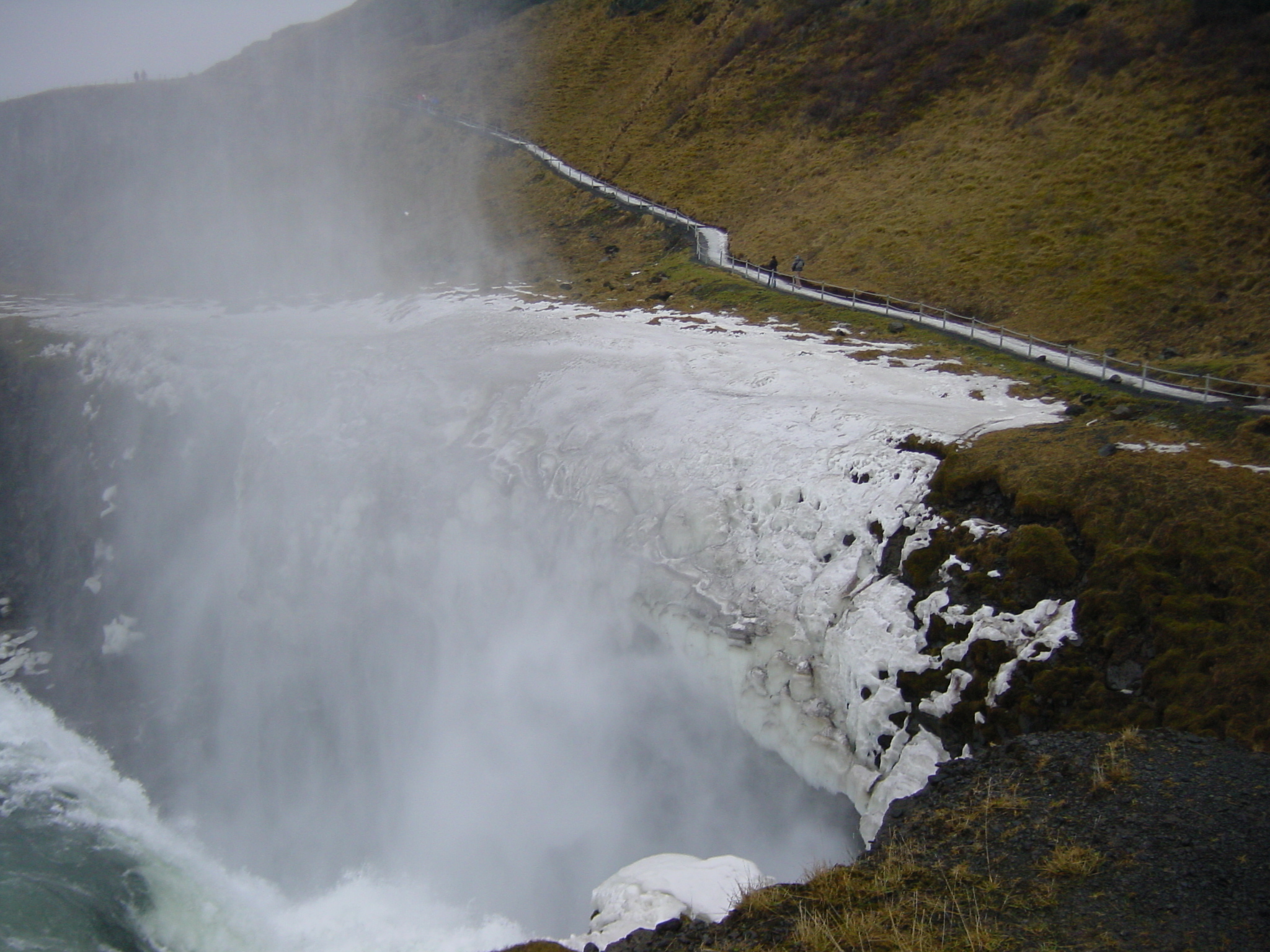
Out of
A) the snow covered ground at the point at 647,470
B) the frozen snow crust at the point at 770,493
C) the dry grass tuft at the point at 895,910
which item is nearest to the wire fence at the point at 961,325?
the frozen snow crust at the point at 770,493

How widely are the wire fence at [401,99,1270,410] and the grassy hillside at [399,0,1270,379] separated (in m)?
1.42

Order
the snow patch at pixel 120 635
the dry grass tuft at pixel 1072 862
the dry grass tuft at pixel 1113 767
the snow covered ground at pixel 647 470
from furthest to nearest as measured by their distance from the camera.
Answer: the snow patch at pixel 120 635, the snow covered ground at pixel 647 470, the dry grass tuft at pixel 1113 767, the dry grass tuft at pixel 1072 862

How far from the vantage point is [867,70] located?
5488 centimetres

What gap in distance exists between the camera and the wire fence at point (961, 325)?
21.1 metres

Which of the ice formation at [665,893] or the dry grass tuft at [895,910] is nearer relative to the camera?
the dry grass tuft at [895,910]

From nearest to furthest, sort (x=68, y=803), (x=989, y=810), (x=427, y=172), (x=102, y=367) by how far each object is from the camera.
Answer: (x=989, y=810)
(x=68, y=803)
(x=102, y=367)
(x=427, y=172)

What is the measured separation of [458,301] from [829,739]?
103 ft

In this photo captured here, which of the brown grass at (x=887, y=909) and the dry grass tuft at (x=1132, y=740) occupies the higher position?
the brown grass at (x=887, y=909)

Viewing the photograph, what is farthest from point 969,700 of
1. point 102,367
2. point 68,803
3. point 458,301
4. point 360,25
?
point 360,25

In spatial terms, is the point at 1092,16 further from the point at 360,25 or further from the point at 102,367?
the point at 360,25

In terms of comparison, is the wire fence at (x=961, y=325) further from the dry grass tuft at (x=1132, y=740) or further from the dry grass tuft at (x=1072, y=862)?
the dry grass tuft at (x=1072, y=862)

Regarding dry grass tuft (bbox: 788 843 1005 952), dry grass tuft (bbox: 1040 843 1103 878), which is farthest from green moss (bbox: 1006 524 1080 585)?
dry grass tuft (bbox: 788 843 1005 952)

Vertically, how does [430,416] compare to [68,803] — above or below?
above

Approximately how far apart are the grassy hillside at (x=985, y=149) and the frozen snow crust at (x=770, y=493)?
9.84 meters
